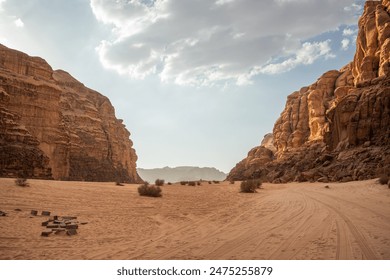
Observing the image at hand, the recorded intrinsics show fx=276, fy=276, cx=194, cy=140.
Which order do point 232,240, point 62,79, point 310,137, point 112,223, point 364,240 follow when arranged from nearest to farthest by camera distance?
point 364,240 < point 232,240 < point 112,223 < point 310,137 < point 62,79

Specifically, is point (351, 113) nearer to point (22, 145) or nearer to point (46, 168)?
point (46, 168)

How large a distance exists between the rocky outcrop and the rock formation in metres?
34.0

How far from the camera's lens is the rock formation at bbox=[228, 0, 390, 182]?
27.6m

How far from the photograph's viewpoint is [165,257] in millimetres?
4500

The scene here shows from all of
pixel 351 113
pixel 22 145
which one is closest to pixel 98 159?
pixel 22 145

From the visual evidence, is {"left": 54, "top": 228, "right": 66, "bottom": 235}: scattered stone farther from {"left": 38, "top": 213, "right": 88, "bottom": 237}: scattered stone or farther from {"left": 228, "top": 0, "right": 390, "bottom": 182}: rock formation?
{"left": 228, "top": 0, "right": 390, "bottom": 182}: rock formation

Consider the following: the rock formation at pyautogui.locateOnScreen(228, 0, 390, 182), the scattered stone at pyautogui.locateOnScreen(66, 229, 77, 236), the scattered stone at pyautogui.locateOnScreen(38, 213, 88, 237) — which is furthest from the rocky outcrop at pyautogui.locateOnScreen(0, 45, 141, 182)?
the rock formation at pyautogui.locateOnScreen(228, 0, 390, 182)

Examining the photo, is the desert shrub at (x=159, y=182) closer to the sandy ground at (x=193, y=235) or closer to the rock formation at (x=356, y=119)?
the sandy ground at (x=193, y=235)

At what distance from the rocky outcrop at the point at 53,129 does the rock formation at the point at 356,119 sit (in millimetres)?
33990

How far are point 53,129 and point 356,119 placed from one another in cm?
Answer: 4589

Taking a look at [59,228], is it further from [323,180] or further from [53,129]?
[53,129]

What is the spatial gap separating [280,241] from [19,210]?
7.38 metres

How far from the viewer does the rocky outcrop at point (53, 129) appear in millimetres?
33438

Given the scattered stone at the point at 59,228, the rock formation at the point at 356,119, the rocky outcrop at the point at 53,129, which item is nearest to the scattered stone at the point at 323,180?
the rock formation at the point at 356,119
